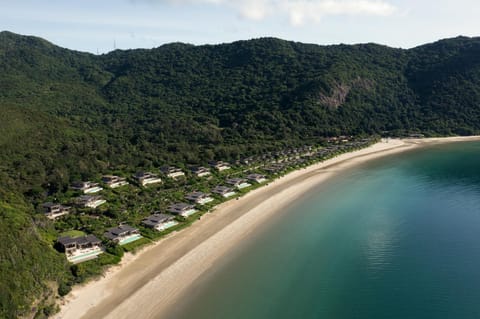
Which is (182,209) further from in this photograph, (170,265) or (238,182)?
(238,182)

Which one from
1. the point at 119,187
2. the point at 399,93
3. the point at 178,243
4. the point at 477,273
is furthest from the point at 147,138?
the point at 399,93

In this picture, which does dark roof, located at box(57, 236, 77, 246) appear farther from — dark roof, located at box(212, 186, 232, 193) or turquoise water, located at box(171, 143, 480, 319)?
dark roof, located at box(212, 186, 232, 193)

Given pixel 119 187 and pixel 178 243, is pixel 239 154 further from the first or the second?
pixel 178 243

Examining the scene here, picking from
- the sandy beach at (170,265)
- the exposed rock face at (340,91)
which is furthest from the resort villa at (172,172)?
the exposed rock face at (340,91)

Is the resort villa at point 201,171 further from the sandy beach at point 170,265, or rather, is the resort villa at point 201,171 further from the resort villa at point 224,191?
the sandy beach at point 170,265

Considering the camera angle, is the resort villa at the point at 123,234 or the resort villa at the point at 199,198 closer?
the resort villa at the point at 123,234
